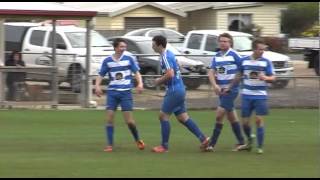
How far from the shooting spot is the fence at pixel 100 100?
1859cm

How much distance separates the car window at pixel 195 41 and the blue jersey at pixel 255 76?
15214mm

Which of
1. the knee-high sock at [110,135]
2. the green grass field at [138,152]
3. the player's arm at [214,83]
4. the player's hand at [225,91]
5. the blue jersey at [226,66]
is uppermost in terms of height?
the blue jersey at [226,66]

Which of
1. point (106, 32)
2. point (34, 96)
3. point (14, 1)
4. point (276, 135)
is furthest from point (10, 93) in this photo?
point (106, 32)

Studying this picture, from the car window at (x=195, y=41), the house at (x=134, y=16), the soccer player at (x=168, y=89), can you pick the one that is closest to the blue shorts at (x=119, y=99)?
the soccer player at (x=168, y=89)

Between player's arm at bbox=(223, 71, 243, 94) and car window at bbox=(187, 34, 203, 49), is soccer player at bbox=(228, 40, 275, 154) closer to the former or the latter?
player's arm at bbox=(223, 71, 243, 94)

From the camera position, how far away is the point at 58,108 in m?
18.8

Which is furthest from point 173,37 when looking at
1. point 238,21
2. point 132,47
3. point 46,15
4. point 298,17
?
point 298,17

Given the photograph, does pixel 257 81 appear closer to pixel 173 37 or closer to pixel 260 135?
pixel 260 135

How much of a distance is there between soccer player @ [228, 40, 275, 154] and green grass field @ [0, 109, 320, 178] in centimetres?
58

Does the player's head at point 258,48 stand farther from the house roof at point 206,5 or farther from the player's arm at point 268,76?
the house roof at point 206,5

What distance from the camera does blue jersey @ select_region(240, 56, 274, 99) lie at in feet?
35.2

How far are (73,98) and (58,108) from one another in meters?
0.63

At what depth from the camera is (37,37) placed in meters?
23.6

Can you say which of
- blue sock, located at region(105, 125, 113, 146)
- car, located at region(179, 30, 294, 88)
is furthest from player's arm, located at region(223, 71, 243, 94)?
car, located at region(179, 30, 294, 88)
